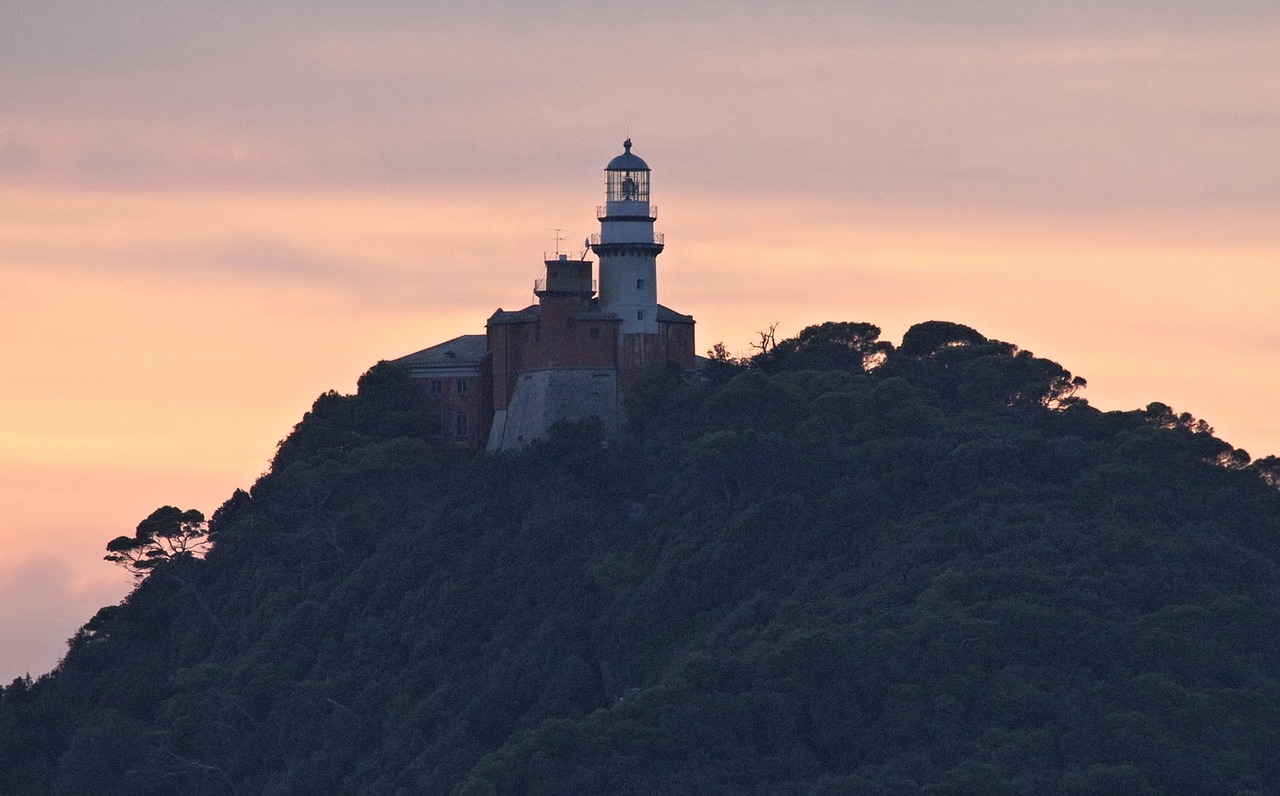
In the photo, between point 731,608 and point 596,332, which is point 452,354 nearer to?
point 596,332

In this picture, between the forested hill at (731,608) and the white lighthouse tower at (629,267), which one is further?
the white lighthouse tower at (629,267)

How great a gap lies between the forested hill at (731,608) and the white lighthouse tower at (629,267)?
82.2 inches

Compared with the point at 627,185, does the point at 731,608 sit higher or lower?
lower

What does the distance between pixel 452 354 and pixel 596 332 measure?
670cm

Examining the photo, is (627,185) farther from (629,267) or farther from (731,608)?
(731,608)

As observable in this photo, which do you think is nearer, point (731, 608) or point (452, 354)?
point (731, 608)

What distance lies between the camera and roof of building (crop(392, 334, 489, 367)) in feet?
355

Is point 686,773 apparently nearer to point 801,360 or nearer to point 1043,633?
point 1043,633

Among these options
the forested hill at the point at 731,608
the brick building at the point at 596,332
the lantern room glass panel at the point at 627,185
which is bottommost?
the forested hill at the point at 731,608

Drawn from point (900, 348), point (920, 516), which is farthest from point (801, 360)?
point (920, 516)

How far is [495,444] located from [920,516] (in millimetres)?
15681

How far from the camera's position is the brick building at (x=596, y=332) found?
105 meters

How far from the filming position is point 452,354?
10875 centimetres

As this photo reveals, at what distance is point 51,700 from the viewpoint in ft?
357
